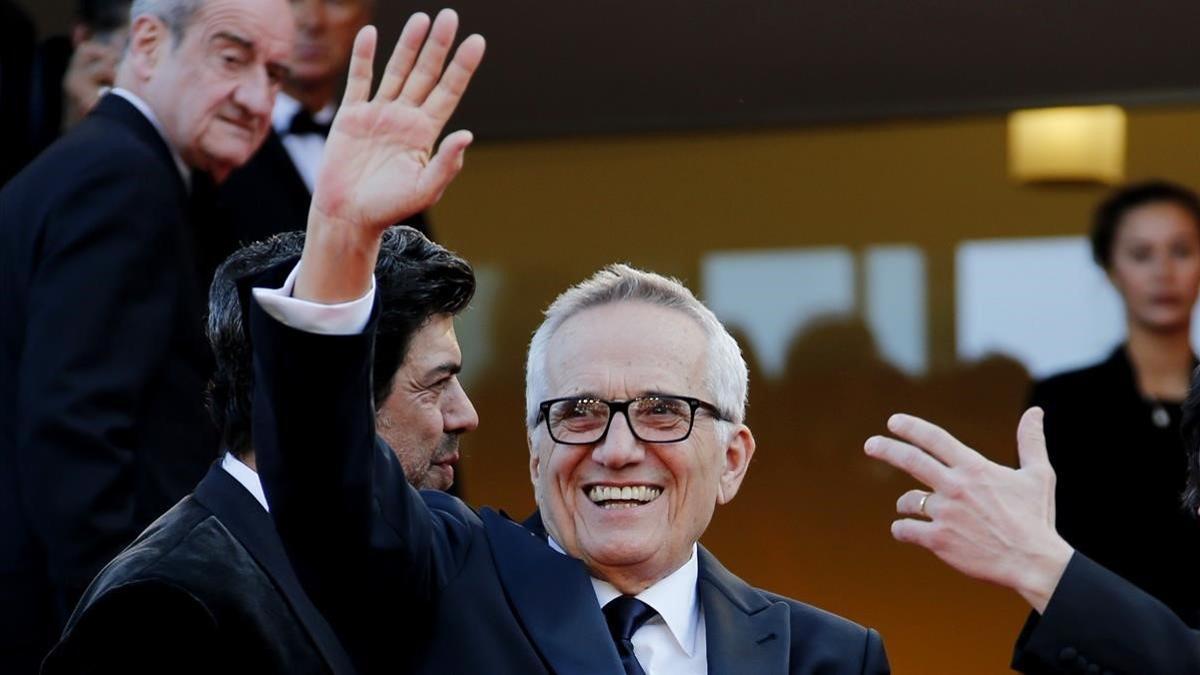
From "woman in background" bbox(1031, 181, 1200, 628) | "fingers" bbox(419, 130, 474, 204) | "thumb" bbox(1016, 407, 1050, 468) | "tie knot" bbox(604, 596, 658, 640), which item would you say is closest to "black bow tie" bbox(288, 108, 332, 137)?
"woman in background" bbox(1031, 181, 1200, 628)

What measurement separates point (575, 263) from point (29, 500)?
2226 mm

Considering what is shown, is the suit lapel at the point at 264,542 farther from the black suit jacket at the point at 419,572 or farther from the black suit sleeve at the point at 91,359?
the black suit sleeve at the point at 91,359

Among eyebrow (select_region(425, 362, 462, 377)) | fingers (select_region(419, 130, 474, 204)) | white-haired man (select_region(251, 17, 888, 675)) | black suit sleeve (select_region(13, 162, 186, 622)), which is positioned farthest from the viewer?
black suit sleeve (select_region(13, 162, 186, 622))

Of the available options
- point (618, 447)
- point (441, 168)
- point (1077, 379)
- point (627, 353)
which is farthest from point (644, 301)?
point (1077, 379)

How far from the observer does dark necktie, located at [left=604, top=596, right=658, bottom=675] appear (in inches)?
110

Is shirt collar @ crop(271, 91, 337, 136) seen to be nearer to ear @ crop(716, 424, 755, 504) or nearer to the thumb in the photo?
ear @ crop(716, 424, 755, 504)

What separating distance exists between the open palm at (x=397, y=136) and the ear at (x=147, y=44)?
1.53 m

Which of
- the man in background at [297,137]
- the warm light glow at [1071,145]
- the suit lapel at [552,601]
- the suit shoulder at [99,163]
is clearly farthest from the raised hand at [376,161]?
the warm light glow at [1071,145]

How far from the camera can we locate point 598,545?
2818 millimetres

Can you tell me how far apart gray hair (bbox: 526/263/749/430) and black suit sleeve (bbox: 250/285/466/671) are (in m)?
0.48

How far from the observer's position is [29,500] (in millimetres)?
3430

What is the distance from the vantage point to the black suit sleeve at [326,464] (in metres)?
2.32

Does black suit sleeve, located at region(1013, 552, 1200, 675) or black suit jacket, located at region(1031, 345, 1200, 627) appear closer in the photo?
black suit sleeve, located at region(1013, 552, 1200, 675)

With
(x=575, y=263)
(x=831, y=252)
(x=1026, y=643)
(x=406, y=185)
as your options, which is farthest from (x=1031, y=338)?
(x=406, y=185)
